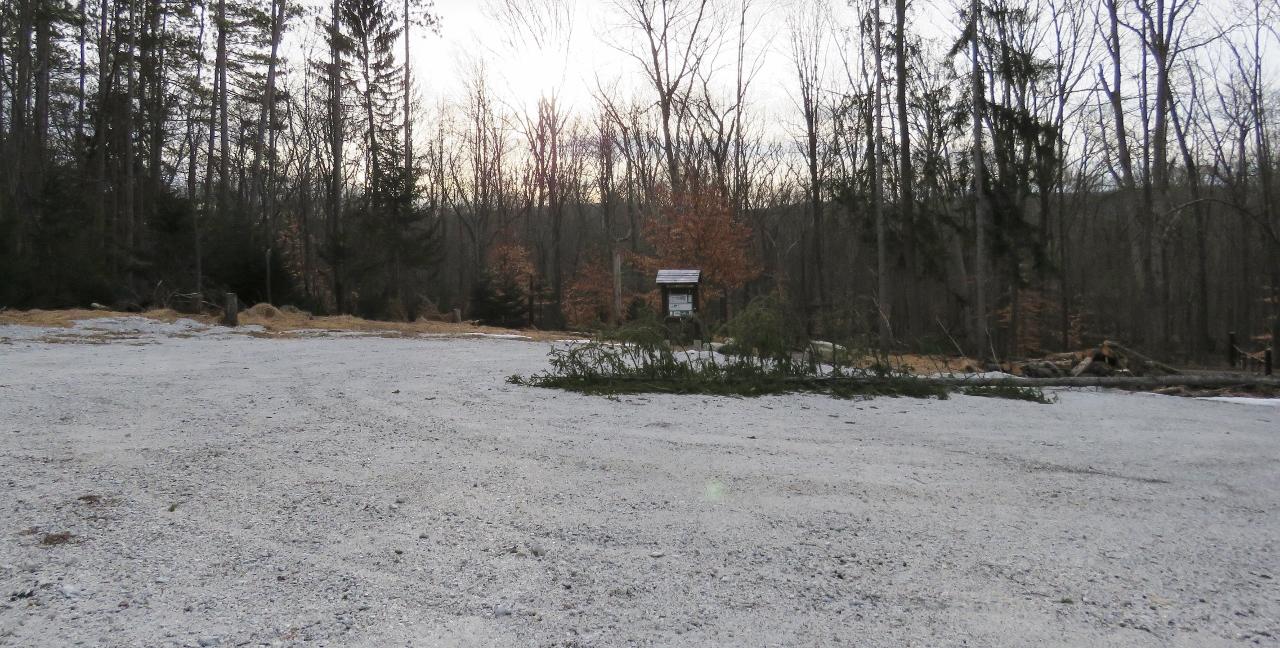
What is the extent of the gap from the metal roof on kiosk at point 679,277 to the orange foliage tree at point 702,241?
1118 centimetres

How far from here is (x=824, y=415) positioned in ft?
20.1

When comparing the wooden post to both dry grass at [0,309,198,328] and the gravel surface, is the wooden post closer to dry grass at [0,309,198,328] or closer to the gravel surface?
dry grass at [0,309,198,328]

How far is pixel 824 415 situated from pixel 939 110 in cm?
2302

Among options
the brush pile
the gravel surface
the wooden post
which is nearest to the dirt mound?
the wooden post

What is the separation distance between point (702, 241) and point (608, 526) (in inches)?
884

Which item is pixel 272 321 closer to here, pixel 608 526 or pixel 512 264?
pixel 608 526

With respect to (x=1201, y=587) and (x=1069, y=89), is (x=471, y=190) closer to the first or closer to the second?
(x=1069, y=89)

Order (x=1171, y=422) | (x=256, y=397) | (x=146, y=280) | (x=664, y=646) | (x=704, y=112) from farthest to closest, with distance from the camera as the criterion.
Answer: (x=704, y=112)
(x=146, y=280)
(x=1171, y=422)
(x=256, y=397)
(x=664, y=646)

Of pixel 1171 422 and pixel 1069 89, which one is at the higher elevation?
pixel 1069 89

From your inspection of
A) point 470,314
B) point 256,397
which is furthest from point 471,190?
point 256,397

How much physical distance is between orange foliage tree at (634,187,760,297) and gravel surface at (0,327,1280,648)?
19.6 metres

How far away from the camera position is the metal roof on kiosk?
1358 cm

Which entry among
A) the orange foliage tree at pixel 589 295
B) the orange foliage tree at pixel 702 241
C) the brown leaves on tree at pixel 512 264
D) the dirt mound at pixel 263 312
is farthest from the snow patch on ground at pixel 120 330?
the orange foliage tree at pixel 589 295

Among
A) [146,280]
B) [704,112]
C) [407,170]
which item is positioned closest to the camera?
[146,280]
